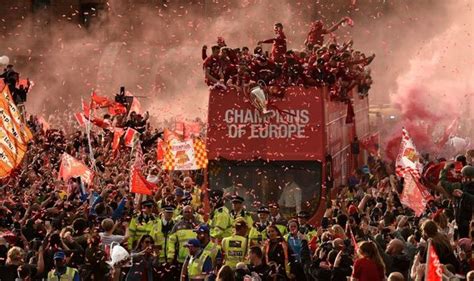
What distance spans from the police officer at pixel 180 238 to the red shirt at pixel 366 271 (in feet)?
13.9

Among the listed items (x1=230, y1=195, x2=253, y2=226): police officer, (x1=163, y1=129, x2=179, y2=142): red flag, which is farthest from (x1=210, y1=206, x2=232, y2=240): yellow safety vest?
(x1=163, y1=129, x2=179, y2=142): red flag

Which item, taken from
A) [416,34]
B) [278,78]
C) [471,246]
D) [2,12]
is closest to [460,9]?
A: [416,34]

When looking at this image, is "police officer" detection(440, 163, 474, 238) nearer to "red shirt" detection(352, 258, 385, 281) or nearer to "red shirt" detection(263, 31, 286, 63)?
"red shirt" detection(352, 258, 385, 281)

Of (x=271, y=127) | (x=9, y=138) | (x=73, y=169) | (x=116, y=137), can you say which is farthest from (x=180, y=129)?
(x=9, y=138)

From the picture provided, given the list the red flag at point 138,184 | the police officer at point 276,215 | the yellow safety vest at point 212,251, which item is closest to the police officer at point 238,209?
the police officer at point 276,215

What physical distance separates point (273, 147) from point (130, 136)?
776 cm

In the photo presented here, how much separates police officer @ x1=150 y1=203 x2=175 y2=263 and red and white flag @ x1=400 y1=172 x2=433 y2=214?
2920mm

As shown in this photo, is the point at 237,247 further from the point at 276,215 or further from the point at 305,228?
the point at 276,215

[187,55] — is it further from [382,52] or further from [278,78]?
[278,78]

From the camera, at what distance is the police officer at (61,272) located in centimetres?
1405

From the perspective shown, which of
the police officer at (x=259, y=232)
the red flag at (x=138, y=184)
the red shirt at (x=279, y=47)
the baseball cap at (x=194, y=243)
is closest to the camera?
the baseball cap at (x=194, y=243)

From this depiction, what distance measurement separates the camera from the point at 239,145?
66.1ft

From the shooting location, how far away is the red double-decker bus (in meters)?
19.8

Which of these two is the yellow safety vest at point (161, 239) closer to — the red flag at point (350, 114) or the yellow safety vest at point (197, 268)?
the yellow safety vest at point (197, 268)
